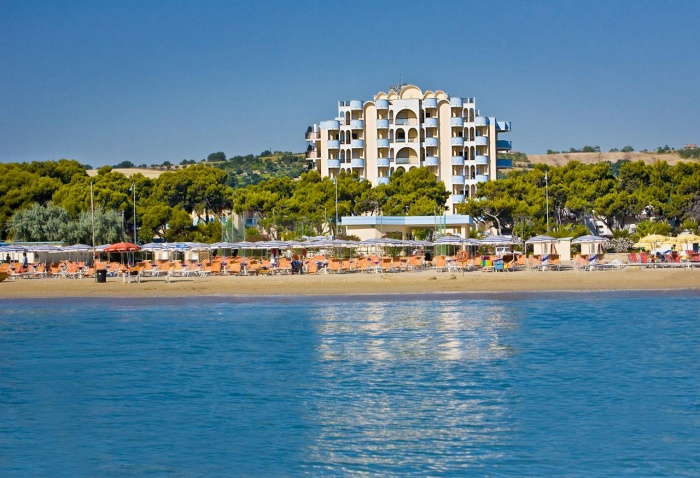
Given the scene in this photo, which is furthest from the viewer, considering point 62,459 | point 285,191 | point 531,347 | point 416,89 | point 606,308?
point 416,89

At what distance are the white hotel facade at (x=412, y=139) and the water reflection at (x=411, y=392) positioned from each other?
208 ft

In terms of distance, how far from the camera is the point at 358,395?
15.0m

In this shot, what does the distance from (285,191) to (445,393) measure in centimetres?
5953

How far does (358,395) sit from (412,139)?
7509 cm

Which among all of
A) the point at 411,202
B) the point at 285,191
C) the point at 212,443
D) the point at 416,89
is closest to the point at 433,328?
the point at 212,443

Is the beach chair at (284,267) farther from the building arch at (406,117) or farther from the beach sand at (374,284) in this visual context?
the building arch at (406,117)

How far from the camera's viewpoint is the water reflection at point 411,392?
1161cm

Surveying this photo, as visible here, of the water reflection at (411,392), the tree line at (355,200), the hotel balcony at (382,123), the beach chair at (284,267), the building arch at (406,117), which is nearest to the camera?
the water reflection at (411,392)

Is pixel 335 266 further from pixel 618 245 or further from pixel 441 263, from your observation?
pixel 618 245

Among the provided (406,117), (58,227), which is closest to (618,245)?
(58,227)

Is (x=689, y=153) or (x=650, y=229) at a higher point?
(x=689, y=153)

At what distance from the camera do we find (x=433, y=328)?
23156 mm

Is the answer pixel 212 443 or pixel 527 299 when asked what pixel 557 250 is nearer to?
pixel 527 299

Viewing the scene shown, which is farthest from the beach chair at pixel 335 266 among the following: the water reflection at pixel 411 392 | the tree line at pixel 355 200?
the tree line at pixel 355 200
